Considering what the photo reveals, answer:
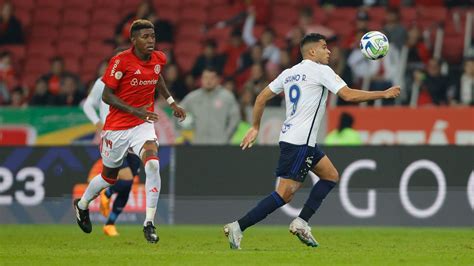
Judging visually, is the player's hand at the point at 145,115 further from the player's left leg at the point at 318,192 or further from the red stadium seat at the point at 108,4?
the red stadium seat at the point at 108,4

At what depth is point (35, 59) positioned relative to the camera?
24.9 meters

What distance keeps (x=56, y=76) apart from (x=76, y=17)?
337 cm

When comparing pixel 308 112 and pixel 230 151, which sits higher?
pixel 308 112

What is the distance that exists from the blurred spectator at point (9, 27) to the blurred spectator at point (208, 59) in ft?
13.6

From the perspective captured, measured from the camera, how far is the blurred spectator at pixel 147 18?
2331cm

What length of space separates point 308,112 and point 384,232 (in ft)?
12.9

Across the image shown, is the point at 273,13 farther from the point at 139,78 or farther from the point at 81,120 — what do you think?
the point at 139,78

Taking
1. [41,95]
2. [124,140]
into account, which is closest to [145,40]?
[124,140]

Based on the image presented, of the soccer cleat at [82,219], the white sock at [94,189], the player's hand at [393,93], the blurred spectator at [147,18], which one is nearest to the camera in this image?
the player's hand at [393,93]

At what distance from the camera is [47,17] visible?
25781 millimetres

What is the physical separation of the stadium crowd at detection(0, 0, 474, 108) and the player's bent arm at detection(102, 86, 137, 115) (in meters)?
7.34

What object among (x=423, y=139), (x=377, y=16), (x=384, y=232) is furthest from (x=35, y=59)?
(x=384, y=232)

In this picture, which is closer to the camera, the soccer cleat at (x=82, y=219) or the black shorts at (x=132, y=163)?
the soccer cleat at (x=82, y=219)

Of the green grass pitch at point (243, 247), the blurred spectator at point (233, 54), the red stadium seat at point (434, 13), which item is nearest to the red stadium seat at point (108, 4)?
the blurred spectator at point (233, 54)
